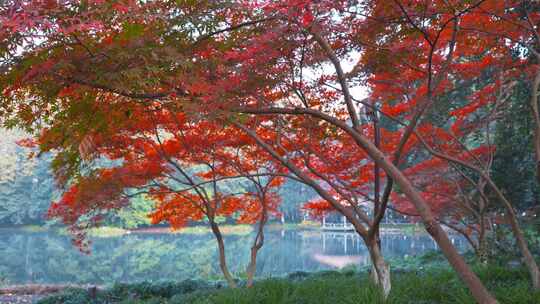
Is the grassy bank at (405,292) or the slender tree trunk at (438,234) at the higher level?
the slender tree trunk at (438,234)

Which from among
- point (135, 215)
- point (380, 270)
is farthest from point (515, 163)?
point (135, 215)

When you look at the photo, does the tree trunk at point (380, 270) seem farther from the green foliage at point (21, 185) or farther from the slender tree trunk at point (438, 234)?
the green foliage at point (21, 185)

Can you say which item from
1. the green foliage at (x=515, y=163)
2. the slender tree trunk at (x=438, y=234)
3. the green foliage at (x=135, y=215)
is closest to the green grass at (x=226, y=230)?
the green foliage at (x=135, y=215)

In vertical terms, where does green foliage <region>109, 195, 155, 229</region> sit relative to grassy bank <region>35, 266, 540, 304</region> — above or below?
above

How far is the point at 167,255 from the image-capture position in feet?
85.1

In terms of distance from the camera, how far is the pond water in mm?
20828

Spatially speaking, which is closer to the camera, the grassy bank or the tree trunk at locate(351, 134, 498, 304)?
the tree trunk at locate(351, 134, 498, 304)

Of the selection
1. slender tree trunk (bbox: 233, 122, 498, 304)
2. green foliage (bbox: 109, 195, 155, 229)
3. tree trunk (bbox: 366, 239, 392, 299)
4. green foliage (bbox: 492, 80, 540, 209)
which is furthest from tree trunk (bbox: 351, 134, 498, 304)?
green foliage (bbox: 109, 195, 155, 229)

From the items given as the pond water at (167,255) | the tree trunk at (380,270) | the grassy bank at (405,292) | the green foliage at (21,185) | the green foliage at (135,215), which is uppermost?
the green foliage at (21,185)

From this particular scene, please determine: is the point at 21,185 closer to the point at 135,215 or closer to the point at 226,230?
the point at 135,215

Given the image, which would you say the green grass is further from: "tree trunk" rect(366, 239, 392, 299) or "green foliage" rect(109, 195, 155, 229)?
"tree trunk" rect(366, 239, 392, 299)

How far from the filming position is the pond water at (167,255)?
20828 millimetres

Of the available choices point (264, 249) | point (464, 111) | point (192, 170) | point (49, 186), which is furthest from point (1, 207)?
point (464, 111)

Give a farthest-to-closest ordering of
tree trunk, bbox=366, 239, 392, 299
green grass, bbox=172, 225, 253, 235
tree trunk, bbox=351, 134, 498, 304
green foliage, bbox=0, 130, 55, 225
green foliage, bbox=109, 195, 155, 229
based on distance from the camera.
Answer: green foliage, bbox=0, 130, 55, 225 < green grass, bbox=172, 225, 253, 235 < green foliage, bbox=109, 195, 155, 229 < tree trunk, bbox=366, 239, 392, 299 < tree trunk, bbox=351, 134, 498, 304
